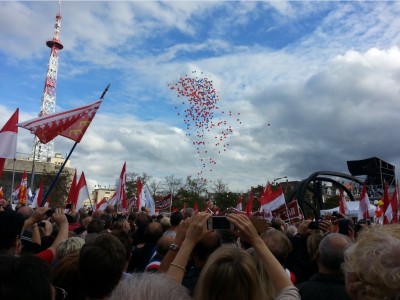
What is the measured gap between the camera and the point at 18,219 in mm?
3539

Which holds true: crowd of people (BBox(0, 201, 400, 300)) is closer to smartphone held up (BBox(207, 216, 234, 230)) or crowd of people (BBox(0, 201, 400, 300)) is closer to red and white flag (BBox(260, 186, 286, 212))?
smartphone held up (BBox(207, 216, 234, 230))

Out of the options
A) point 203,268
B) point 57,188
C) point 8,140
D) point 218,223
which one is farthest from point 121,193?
point 57,188

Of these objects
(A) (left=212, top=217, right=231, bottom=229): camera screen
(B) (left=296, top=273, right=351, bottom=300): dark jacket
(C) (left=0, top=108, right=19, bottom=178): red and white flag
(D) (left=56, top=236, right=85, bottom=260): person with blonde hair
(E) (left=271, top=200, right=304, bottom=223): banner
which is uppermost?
(C) (left=0, top=108, right=19, bottom=178): red and white flag

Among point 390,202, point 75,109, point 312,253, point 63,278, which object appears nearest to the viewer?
point 63,278

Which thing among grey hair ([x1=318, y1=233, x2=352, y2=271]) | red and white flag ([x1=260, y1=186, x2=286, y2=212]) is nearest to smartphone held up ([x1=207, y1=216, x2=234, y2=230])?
grey hair ([x1=318, y1=233, x2=352, y2=271])

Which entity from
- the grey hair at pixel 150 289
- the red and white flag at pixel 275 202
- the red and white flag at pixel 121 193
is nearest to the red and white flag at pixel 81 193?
the red and white flag at pixel 121 193

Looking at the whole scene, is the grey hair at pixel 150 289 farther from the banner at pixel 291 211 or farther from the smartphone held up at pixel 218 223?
the banner at pixel 291 211

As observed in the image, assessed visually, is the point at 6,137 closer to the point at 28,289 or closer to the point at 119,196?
the point at 28,289

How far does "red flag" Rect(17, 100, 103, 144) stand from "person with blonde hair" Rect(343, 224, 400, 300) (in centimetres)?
708

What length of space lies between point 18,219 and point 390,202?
14.3 m

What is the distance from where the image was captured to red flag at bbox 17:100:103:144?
7922 mm

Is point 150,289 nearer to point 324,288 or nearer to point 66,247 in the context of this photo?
point 324,288

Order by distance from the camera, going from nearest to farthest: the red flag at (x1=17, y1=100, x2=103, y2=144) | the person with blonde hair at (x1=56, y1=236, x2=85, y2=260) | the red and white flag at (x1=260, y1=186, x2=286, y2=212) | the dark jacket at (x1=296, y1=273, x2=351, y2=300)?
the dark jacket at (x1=296, y1=273, x2=351, y2=300), the person with blonde hair at (x1=56, y1=236, x2=85, y2=260), the red flag at (x1=17, y1=100, x2=103, y2=144), the red and white flag at (x1=260, y1=186, x2=286, y2=212)

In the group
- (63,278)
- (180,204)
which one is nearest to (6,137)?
(63,278)
